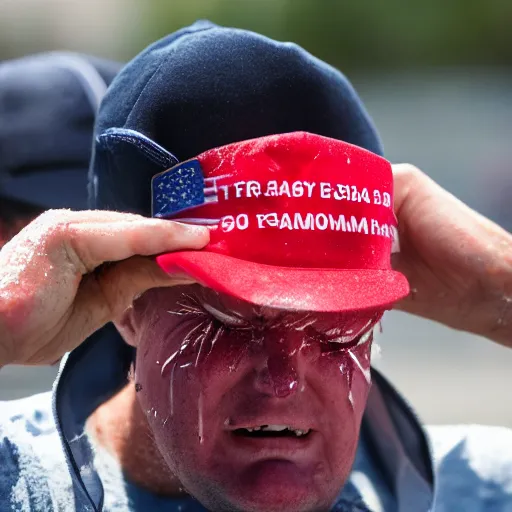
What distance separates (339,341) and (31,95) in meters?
1.09

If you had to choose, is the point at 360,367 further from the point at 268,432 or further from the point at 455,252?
the point at 455,252

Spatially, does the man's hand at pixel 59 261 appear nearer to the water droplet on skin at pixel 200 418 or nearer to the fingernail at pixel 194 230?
the fingernail at pixel 194 230

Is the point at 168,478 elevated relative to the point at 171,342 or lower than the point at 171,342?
lower

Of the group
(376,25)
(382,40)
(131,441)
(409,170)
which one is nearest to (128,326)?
(131,441)

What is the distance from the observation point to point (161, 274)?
1.31 metres

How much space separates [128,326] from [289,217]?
1.42 feet

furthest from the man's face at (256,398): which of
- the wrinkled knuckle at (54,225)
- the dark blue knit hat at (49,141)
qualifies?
the dark blue knit hat at (49,141)

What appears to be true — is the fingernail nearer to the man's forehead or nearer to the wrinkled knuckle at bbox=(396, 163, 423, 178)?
the man's forehead

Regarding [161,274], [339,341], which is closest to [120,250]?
[161,274]

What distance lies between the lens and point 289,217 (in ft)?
4.15

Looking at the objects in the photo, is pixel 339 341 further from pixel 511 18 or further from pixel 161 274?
pixel 511 18

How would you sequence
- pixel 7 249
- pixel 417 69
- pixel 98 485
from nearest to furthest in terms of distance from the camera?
pixel 7 249
pixel 98 485
pixel 417 69

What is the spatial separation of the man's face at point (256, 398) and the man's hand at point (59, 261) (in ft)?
0.47

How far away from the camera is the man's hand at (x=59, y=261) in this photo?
121 cm
